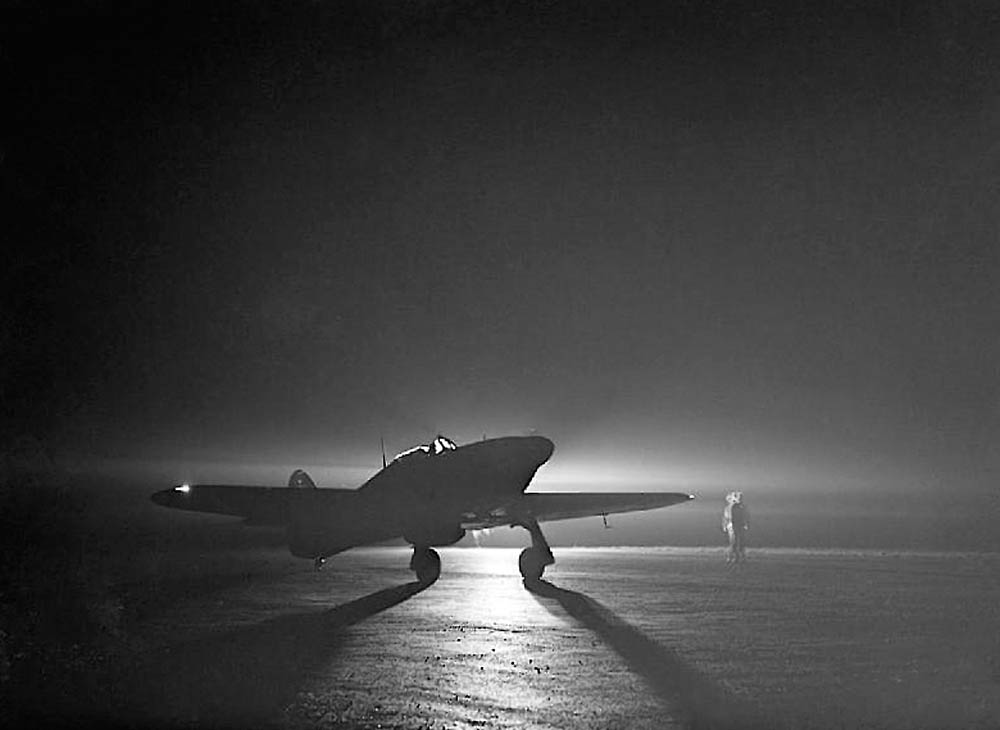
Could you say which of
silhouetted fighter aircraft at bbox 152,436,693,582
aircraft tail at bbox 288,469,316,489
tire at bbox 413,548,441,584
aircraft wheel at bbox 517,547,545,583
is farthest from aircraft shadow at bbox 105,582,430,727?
aircraft tail at bbox 288,469,316,489

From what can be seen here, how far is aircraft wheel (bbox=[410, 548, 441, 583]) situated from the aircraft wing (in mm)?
2452

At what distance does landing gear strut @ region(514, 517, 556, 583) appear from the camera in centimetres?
3038

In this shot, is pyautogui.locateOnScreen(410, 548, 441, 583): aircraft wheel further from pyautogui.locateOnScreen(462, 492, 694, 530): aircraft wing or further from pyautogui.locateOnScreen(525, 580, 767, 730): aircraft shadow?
pyautogui.locateOnScreen(525, 580, 767, 730): aircraft shadow

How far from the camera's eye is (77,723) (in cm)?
1120

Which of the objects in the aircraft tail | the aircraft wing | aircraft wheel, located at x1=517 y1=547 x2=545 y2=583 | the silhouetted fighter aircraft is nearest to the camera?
the silhouetted fighter aircraft

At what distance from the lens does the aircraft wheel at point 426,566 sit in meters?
32.1

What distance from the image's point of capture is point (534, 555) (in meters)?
30.9

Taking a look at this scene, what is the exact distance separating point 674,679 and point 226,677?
6.59 m

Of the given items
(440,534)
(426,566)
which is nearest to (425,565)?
(426,566)

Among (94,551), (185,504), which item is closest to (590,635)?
(94,551)

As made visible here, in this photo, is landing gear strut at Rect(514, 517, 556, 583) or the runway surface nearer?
the runway surface

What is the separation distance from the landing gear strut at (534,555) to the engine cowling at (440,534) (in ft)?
8.38

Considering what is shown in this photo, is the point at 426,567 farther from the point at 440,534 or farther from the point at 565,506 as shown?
the point at 565,506

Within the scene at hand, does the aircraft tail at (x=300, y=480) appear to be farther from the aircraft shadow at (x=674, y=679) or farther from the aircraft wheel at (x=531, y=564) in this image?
the aircraft shadow at (x=674, y=679)
